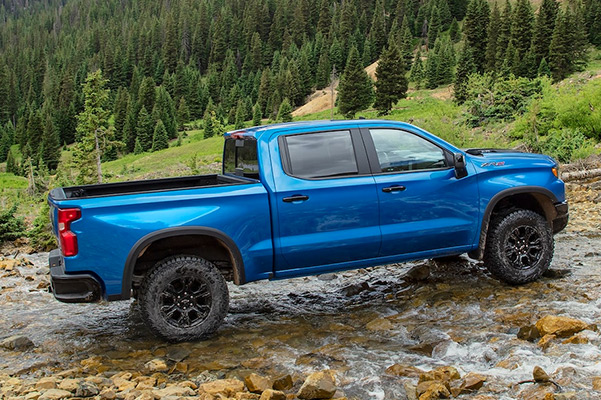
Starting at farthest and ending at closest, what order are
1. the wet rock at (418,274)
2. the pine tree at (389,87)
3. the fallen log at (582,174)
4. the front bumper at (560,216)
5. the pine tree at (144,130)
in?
the pine tree at (144,130) < the pine tree at (389,87) < the fallen log at (582,174) < the wet rock at (418,274) < the front bumper at (560,216)

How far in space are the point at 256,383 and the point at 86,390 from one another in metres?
1.25

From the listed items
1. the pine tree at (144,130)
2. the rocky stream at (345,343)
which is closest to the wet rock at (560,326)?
the rocky stream at (345,343)

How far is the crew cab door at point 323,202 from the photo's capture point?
5.48 m

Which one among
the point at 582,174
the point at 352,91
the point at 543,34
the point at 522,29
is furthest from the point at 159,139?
the point at 582,174

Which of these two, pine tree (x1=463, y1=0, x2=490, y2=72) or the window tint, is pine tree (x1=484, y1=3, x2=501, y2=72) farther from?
the window tint

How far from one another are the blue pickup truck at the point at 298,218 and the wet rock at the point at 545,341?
1.67 m

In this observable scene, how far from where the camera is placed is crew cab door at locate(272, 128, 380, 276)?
548 centimetres

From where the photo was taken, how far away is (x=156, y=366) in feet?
15.4

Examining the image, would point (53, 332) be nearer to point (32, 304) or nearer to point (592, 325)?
point (32, 304)

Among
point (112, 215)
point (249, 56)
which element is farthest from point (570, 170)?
point (249, 56)

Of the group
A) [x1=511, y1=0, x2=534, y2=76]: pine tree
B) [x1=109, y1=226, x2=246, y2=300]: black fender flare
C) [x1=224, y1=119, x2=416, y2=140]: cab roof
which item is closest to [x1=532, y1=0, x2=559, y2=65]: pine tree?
[x1=511, y1=0, x2=534, y2=76]: pine tree

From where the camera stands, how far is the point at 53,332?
19.0ft

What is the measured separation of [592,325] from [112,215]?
14.4 ft

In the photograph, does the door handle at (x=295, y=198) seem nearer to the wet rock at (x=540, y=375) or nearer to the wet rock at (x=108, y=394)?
the wet rock at (x=108, y=394)
